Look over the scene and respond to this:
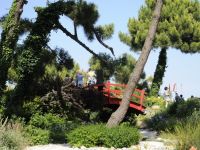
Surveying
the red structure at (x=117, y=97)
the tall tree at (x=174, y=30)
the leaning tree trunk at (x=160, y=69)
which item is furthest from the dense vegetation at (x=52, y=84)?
the tall tree at (x=174, y=30)

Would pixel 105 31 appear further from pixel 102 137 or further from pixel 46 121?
pixel 102 137

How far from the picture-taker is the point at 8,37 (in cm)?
2227

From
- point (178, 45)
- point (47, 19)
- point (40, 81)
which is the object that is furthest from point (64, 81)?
point (178, 45)

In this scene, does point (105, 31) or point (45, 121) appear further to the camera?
point (105, 31)

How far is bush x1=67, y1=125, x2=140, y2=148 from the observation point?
1531 cm

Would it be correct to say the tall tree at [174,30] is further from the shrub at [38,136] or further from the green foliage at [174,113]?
the shrub at [38,136]

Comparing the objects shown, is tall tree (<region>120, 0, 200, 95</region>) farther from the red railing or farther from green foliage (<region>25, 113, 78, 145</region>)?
green foliage (<region>25, 113, 78, 145</region>)

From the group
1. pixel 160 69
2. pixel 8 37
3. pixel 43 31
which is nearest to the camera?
pixel 8 37

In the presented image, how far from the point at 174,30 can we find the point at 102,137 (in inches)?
1090

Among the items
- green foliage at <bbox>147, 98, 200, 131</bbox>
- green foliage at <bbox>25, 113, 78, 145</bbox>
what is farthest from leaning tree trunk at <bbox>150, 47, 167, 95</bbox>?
green foliage at <bbox>25, 113, 78, 145</bbox>

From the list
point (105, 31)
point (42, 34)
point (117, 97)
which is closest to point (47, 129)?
point (42, 34)

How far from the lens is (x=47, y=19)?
2448 centimetres

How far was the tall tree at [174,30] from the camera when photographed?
42.0 metres

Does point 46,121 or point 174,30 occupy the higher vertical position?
point 174,30
